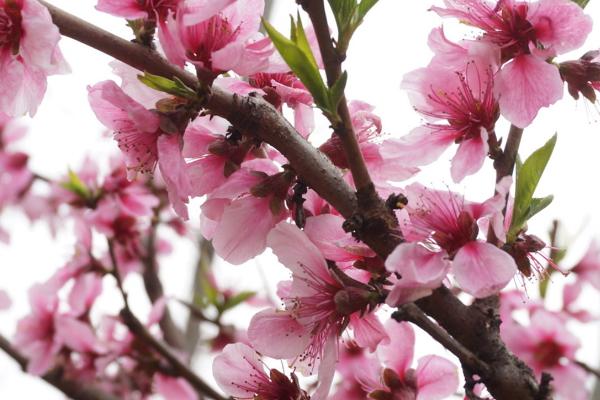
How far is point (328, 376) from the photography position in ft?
2.94

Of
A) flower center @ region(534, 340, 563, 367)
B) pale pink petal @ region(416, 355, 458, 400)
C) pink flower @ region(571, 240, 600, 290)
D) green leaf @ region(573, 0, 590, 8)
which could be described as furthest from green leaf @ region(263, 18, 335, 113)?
pink flower @ region(571, 240, 600, 290)

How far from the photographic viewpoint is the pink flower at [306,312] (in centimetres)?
90

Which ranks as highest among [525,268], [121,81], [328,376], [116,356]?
[121,81]

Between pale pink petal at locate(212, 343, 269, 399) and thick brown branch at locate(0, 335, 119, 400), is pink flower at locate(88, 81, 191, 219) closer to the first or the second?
pale pink petal at locate(212, 343, 269, 399)

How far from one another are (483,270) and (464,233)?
0.10 m

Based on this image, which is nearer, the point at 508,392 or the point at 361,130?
the point at 508,392

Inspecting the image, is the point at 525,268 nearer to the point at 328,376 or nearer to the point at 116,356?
the point at 328,376

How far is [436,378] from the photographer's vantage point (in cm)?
112

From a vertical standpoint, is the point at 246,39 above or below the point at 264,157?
above

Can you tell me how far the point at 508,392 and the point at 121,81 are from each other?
0.66m

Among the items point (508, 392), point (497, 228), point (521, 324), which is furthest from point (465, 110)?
point (521, 324)

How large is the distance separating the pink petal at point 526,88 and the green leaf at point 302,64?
24cm

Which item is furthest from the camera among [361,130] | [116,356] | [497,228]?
[116,356]

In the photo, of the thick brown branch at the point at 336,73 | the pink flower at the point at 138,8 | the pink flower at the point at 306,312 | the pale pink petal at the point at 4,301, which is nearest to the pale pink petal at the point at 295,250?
the pink flower at the point at 306,312
